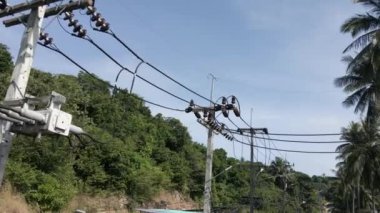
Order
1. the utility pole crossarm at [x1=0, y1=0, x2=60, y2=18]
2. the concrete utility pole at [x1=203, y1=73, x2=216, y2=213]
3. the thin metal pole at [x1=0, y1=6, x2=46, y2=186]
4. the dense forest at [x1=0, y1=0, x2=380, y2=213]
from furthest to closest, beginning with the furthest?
the dense forest at [x1=0, y1=0, x2=380, y2=213], the concrete utility pole at [x1=203, y1=73, x2=216, y2=213], the utility pole crossarm at [x1=0, y1=0, x2=60, y2=18], the thin metal pole at [x1=0, y1=6, x2=46, y2=186]

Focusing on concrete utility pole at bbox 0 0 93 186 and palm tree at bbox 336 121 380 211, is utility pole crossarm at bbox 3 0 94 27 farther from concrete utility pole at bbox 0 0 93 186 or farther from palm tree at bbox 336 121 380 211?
palm tree at bbox 336 121 380 211

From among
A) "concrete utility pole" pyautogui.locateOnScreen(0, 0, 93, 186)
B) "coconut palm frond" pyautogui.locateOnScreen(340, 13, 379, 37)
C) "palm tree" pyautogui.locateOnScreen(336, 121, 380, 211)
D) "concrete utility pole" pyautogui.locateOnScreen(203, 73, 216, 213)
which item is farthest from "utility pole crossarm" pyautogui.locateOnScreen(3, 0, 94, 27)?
"palm tree" pyautogui.locateOnScreen(336, 121, 380, 211)

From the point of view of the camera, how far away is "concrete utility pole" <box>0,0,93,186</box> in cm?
976

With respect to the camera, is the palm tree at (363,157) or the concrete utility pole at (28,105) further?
the palm tree at (363,157)

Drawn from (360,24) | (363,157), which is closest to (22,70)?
(360,24)

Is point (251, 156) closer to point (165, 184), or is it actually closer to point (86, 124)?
point (86, 124)

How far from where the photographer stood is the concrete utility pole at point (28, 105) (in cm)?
976

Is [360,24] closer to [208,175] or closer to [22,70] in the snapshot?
[208,175]

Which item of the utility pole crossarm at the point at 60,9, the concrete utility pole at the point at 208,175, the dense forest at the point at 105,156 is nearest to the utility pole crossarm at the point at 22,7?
the utility pole crossarm at the point at 60,9

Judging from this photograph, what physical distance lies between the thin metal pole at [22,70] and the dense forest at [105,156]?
4508 mm

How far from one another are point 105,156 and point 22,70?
31.8 metres

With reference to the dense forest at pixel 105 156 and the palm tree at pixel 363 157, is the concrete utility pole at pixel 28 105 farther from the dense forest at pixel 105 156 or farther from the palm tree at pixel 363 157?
the palm tree at pixel 363 157

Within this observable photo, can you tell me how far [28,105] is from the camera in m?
9.83

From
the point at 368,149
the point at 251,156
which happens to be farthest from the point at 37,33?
the point at 368,149
